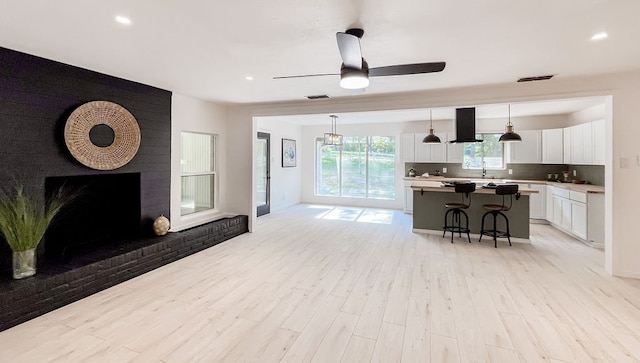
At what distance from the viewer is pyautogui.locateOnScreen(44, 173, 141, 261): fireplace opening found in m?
3.74

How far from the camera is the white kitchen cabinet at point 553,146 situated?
265 inches

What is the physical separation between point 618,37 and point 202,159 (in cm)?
578

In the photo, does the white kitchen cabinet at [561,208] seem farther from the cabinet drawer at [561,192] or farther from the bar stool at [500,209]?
the bar stool at [500,209]

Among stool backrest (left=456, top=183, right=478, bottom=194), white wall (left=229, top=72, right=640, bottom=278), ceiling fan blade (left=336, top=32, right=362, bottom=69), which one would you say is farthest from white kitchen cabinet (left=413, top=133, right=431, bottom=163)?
ceiling fan blade (left=336, top=32, right=362, bottom=69)

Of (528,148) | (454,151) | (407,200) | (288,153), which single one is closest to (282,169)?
(288,153)

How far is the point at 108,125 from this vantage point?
382 cm

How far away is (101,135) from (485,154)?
8.01m

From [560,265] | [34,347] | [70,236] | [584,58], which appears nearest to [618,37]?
[584,58]

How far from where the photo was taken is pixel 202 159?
5.77 meters

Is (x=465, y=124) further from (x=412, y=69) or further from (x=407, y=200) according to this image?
(x=412, y=69)

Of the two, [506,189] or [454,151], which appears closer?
[506,189]

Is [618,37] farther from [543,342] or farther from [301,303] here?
[301,303]

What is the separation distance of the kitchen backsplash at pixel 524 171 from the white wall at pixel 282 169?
3.34 metres

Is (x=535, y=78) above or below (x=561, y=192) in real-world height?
above
